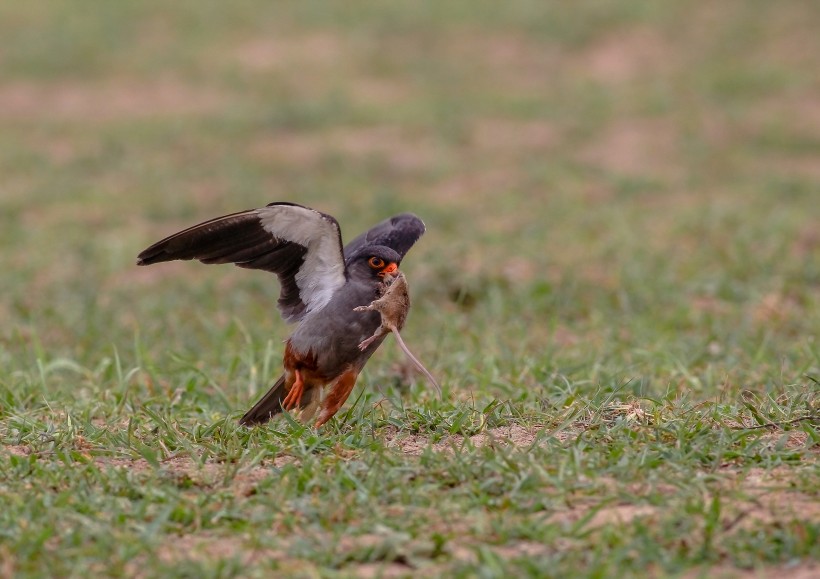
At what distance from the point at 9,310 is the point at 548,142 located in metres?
6.19

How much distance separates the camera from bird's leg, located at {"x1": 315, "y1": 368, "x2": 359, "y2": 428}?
4.84 metres

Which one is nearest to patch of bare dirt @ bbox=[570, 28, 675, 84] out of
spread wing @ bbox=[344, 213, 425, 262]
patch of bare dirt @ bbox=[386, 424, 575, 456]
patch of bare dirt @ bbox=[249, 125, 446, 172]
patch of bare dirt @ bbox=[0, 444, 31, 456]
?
patch of bare dirt @ bbox=[249, 125, 446, 172]

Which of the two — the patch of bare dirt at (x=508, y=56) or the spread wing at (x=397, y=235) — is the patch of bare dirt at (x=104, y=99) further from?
the spread wing at (x=397, y=235)

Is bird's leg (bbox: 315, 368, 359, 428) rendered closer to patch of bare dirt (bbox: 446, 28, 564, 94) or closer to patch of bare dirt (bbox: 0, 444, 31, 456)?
patch of bare dirt (bbox: 0, 444, 31, 456)

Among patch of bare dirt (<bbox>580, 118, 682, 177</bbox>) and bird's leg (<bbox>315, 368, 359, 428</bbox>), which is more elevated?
patch of bare dirt (<bbox>580, 118, 682, 177</bbox>)

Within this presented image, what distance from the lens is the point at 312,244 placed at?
5004mm

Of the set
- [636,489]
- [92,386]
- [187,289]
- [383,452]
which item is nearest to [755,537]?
[636,489]

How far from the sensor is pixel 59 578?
3.42 meters

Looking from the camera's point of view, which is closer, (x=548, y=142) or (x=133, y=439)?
(x=133, y=439)

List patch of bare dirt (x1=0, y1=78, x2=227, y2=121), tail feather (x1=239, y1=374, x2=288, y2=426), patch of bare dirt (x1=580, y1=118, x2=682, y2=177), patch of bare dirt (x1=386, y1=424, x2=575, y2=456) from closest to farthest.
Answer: patch of bare dirt (x1=386, y1=424, x2=575, y2=456), tail feather (x1=239, y1=374, x2=288, y2=426), patch of bare dirt (x1=580, y1=118, x2=682, y2=177), patch of bare dirt (x1=0, y1=78, x2=227, y2=121)

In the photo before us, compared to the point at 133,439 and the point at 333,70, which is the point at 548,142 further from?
the point at 133,439

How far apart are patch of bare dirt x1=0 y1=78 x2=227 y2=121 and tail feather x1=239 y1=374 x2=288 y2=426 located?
8.49 metres

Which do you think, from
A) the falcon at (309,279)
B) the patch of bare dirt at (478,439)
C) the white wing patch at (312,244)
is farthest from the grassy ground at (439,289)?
the white wing patch at (312,244)

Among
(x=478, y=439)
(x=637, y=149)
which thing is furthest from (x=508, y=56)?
(x=478, y=439)
